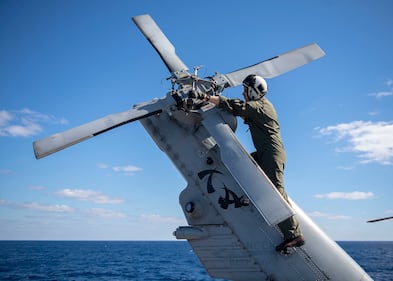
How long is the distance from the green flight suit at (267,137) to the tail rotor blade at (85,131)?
144 centimetres

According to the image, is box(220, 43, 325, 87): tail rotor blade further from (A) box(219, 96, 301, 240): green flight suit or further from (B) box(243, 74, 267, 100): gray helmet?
(A) box(219, 96, 301, 240): green flight suit

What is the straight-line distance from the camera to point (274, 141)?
5.78m

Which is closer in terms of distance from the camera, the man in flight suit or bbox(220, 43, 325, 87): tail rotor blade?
the man in flight suit

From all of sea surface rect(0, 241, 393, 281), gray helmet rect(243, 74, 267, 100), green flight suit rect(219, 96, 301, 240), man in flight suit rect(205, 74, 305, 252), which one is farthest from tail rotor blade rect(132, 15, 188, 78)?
sea surface rect(0, 241, 393, 281)

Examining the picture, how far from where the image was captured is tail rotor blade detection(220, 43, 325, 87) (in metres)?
6.86

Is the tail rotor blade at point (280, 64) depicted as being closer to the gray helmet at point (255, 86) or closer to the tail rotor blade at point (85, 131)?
the gray helmet at point (255, 86)

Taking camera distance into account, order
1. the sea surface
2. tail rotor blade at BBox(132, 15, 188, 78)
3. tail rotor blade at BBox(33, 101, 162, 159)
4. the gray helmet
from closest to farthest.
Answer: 1. tail rotor blade at BBox(33, 101, 162, 159)
2. the gray helmet
3. tail rotor blade at BBox(132, 15, 188, 78)
4. the sea surface

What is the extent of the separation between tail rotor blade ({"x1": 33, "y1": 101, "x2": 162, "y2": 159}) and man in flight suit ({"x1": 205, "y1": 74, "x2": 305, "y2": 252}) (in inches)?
48.4

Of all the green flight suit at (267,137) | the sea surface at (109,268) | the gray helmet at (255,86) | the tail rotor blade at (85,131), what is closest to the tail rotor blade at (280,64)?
the gray helmet at (255,86)

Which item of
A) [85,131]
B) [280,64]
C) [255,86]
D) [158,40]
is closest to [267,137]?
[255,86]

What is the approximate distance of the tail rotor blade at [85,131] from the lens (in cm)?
478

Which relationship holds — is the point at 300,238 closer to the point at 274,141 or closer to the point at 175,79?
the point at 274,141

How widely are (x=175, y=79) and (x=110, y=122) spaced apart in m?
1.62

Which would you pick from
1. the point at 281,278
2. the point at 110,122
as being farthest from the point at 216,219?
the point at 110,122
